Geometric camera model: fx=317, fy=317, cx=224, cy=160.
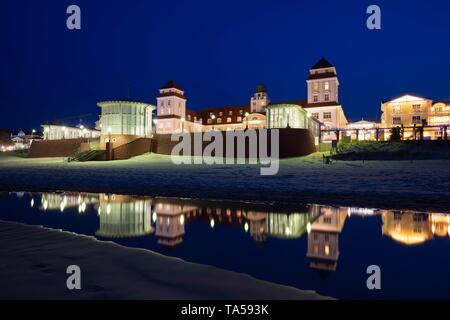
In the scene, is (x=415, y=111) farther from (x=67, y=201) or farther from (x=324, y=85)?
(x=67, y=201)

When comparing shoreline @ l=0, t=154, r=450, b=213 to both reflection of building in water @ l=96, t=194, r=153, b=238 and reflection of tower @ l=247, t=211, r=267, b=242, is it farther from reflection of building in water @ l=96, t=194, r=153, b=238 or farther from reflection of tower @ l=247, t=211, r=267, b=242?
reflection of tower @ l=247, t=211, r=267, b=242

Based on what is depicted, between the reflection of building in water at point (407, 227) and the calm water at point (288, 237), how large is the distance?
0.07 feet

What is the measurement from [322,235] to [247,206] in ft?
13.8

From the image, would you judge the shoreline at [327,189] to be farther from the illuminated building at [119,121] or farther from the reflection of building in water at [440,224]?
the illuminated building at [119,121]

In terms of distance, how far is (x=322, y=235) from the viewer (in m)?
7.22

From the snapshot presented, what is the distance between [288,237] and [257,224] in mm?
1404

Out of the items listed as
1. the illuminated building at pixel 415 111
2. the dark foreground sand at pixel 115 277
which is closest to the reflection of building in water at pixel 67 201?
the dark foreground sand at pixel 115 277

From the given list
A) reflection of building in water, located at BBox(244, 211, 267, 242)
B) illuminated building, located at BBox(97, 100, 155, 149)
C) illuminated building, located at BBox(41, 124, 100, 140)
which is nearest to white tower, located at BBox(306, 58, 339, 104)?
illuminated building, located at BBox(97, 100, 155, 149)

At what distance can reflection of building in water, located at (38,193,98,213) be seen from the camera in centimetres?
1126

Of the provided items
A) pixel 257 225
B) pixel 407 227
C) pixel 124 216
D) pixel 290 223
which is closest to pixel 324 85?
pixel 407 227

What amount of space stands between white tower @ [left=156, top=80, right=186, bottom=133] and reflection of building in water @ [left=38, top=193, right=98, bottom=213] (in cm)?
5744

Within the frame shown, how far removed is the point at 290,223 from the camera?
847 cm

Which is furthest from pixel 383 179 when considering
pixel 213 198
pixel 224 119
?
pixel 224 119

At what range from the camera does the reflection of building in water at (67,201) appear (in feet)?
36.9
